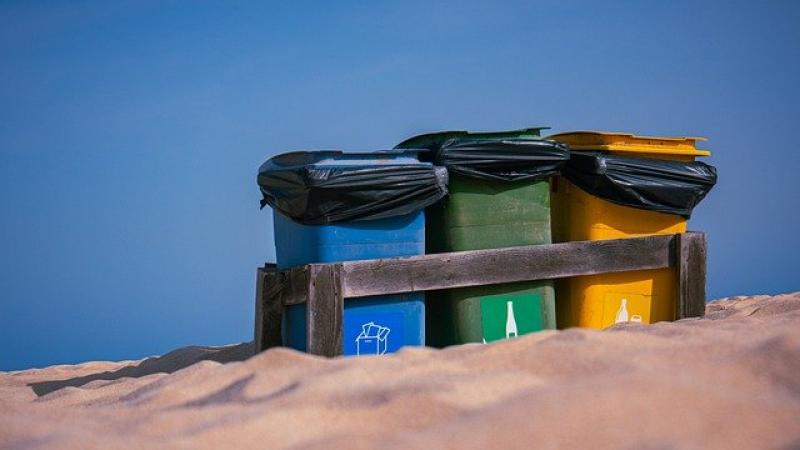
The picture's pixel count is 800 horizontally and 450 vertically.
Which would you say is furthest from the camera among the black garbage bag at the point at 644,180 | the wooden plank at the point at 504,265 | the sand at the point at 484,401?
the black garbage bag at the point at 644,180

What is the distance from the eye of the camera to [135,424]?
8.88ft

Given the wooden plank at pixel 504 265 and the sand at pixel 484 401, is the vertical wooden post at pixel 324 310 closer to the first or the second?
the wooden plank at pixel 504 265

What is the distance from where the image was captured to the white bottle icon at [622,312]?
19.1 feet

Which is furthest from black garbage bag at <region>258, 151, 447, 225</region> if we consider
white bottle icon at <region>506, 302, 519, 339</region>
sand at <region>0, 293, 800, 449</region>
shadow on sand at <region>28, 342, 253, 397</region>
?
shadow on sand at <region>28, 342, 253, 397</region>

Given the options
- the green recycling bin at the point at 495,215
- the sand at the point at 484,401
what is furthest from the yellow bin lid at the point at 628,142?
the sand at the point at 484,401

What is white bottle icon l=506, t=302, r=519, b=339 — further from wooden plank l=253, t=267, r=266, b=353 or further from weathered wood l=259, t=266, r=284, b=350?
wooden plank l=253, t=267, r=266, b=353

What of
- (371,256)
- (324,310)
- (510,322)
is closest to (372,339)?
(324,310)

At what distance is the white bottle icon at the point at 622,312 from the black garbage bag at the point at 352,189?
1471 mm

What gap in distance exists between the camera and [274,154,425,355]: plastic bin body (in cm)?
512

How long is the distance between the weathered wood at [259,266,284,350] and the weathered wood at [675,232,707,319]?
2.66m

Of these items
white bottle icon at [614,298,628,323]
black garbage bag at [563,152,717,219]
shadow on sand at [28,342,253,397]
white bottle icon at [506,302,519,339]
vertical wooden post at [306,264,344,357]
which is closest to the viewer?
vertical wooden post at [306,264,344,357]

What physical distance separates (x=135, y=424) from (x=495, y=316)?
307cm

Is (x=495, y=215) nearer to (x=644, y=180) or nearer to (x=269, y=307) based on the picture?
(x=644, y=180)

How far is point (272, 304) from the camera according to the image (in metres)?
5.40
